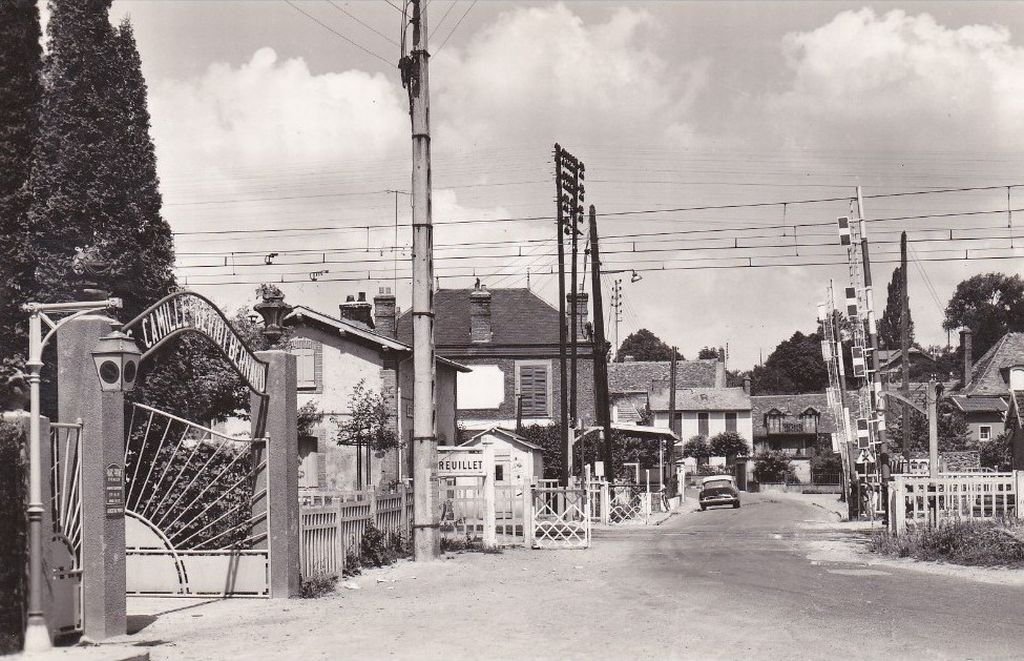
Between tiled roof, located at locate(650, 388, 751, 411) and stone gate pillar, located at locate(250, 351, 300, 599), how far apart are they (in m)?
74.4

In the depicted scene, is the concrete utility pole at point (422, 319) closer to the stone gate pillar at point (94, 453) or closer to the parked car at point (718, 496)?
the stone gate pillar at point (94, 453)

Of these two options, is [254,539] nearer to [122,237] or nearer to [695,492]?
[122,237]

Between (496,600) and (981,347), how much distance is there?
10711 cm

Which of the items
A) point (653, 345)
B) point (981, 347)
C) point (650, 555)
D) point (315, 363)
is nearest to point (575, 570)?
point (650, 555)

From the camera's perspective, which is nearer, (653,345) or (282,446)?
(282,446)

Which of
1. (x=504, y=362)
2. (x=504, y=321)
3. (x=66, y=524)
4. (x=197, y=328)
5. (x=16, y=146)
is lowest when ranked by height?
(x=66, y=524)

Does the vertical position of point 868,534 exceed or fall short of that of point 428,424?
it falls short

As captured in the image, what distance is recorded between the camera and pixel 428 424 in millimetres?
20938

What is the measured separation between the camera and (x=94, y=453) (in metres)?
11.4

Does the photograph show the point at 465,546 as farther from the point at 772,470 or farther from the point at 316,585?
the point at 772,470

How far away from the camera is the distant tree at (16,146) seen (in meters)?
18.0

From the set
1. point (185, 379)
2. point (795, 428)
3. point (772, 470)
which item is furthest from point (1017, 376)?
point (185, 379)

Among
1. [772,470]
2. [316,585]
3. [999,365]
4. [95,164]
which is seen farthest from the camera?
[772,470]

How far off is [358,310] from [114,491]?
32687 mm
